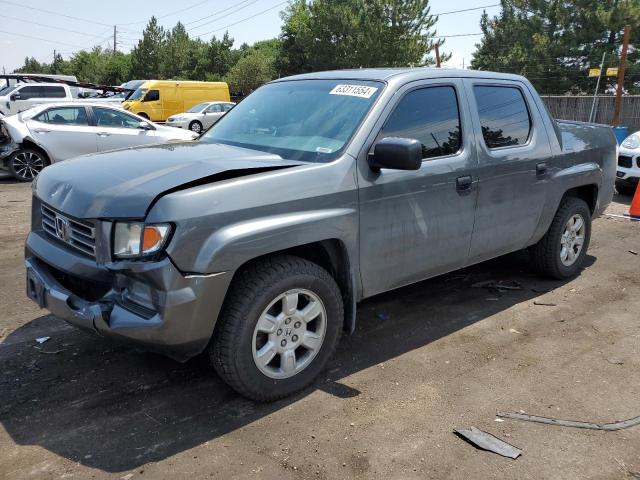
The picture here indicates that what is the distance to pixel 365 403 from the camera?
332 centimetres

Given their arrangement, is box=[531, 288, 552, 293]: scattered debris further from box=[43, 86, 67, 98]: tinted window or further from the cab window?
the cab window

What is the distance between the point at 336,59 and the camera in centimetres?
3959

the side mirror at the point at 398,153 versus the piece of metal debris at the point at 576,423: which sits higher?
the side mirror at the point at 398,153

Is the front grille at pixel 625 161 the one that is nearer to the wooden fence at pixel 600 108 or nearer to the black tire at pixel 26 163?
the wooden fence at pixel 600 108

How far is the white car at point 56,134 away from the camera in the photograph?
11102mm

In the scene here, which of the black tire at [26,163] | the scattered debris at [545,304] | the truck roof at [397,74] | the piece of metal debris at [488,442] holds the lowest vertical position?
the piece of metal debris at [488,442]

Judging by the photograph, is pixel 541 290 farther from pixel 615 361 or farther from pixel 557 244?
pixel 615 361

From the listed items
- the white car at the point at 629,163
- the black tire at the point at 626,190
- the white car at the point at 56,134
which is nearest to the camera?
the white car at the point at 629,163

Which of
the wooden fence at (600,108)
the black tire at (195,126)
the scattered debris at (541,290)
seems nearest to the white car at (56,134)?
the scattered debris at (541,290)

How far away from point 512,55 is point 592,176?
3532 centimetres

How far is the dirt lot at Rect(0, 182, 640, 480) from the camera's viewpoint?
278cm

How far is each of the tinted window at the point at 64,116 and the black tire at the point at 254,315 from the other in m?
9.71

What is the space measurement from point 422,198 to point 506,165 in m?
1.01

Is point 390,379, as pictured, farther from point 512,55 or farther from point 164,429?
point 512,55
